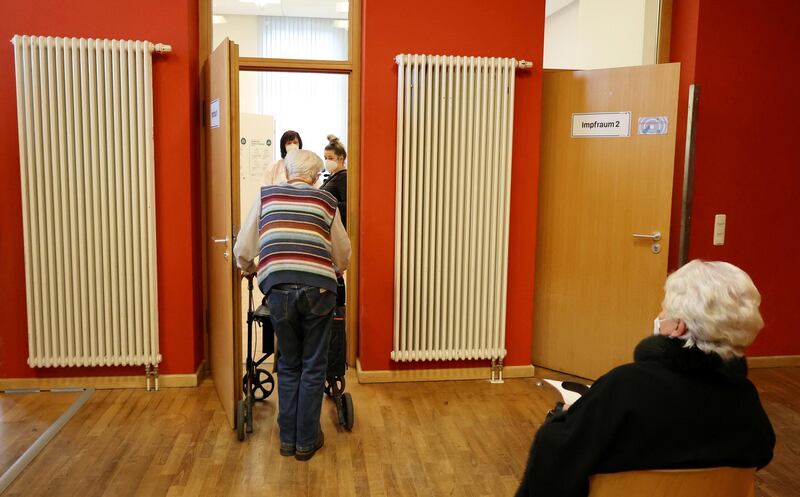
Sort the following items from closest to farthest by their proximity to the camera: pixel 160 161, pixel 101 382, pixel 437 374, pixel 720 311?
pixel 720 311 → pixel 160 161 → pixel 101 382 → pixel 437 374

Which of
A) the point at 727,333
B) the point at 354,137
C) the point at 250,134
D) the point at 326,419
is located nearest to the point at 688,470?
the point at 727,333

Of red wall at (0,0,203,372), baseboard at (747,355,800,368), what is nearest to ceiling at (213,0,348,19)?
red wall at (0,0,203,372)

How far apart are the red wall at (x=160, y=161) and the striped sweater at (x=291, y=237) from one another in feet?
3.93

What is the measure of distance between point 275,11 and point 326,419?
2.58 meters

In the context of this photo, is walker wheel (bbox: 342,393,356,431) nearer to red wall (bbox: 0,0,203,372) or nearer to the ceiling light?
red wall (bbox: 0,0,203,372)

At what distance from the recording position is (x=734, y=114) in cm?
453

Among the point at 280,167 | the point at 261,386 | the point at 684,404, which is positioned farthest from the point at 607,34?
the point at 684,404

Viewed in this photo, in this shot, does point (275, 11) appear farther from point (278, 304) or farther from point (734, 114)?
point (734, 114)

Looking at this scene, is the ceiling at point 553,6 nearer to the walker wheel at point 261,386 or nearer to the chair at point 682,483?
the walker wheel at point 261,386

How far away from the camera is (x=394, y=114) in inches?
163

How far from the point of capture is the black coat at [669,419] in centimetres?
151

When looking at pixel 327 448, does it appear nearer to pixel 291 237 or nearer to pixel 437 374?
pixel 291 237

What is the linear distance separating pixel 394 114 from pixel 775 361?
3282 millimetres

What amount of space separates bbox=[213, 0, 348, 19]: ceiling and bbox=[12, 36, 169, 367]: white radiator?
0.72m
